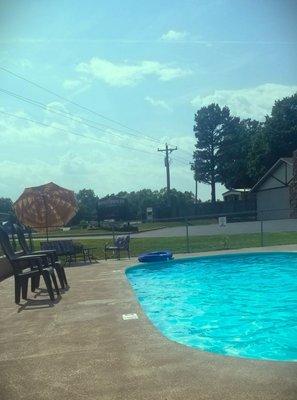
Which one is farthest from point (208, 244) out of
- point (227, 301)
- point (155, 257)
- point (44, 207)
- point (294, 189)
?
point (294, 189)

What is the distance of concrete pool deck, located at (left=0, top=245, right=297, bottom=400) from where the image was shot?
3541mm

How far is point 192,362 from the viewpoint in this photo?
13.8ft

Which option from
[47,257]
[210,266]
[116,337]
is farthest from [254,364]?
[210,266]

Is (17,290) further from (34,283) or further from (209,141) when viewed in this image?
(209,141)

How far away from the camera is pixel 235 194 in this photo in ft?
195

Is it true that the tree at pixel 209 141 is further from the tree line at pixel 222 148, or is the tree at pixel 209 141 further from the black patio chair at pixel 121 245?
the black patio chair at pixel 121 245

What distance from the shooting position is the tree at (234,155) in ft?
192

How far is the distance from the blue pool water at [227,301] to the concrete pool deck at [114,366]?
1.71 m

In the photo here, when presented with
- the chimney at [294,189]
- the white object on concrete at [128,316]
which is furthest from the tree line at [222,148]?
the white object on concrete at [128,316]

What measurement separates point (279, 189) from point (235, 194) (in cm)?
Result: 1696


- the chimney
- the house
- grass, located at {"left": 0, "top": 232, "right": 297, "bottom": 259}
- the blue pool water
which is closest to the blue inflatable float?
the blue pool water

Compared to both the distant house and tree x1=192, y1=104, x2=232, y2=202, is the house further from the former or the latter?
tree x1=192, y1=104, x2=232, y2=202

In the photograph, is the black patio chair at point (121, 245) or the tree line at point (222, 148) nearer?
the black patio chair at point (121, 245)

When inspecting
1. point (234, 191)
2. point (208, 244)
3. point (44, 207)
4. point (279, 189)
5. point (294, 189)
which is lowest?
point (208, 244)
